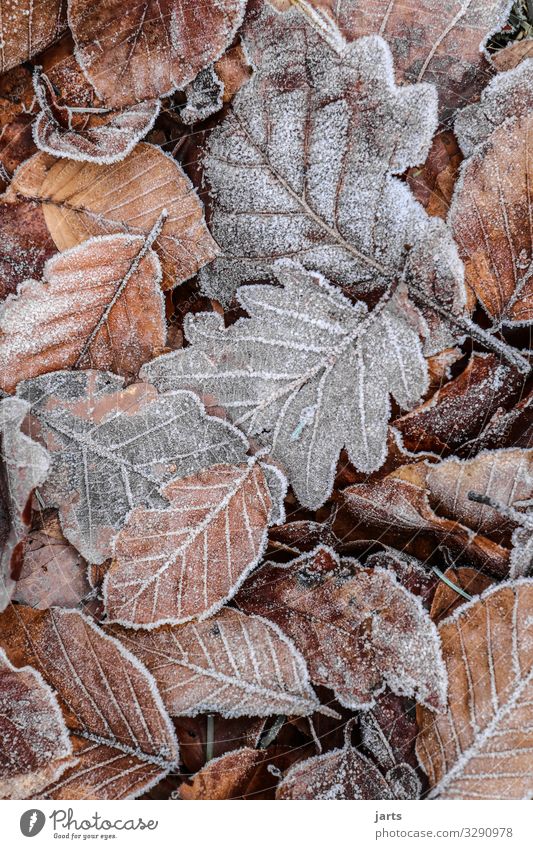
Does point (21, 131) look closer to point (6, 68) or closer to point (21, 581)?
point (6, 68)

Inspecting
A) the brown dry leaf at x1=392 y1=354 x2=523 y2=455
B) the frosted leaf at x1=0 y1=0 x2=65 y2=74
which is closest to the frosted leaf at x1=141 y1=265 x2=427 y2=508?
the brown dry leaf at x1=392 y1=354 x2=523 y2=455

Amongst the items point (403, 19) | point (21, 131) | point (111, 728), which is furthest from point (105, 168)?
point (111, 728)

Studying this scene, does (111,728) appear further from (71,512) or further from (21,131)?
(21,131)

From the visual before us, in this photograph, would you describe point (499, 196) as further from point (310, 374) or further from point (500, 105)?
point (310, 374)

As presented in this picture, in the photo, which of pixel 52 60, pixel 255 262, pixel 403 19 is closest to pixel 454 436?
pixel 255 262

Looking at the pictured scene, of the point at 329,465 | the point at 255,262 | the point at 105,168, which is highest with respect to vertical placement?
the point at 105,168

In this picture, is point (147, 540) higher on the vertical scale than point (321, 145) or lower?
lower
